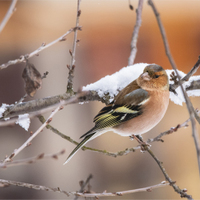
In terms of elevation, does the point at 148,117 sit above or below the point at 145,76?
below

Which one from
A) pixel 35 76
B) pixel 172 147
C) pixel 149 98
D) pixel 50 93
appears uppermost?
pixel 50 93

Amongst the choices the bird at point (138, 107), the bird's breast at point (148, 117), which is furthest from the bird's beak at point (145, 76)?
the bird's breast at point (148, 117)

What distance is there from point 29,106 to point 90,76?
196 cm

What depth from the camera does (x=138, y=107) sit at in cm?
152

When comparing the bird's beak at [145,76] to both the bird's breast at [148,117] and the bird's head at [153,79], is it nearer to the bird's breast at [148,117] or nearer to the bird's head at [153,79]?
the bird's head at [153,79]

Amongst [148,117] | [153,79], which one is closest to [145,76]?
[153,79]

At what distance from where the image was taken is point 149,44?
3453 millimetres

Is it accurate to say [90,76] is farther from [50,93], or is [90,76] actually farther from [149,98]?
[149,98]

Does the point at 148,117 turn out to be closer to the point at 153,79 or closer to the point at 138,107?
the point at 138,107

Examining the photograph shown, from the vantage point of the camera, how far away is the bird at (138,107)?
57.6 inches

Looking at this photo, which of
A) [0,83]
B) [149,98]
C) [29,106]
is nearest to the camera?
[29,106]

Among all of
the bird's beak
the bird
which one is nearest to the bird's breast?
the bird

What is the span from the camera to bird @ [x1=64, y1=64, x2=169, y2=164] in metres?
1.46

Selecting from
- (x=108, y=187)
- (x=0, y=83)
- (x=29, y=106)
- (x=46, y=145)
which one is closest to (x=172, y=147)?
(x=108, y=187)
